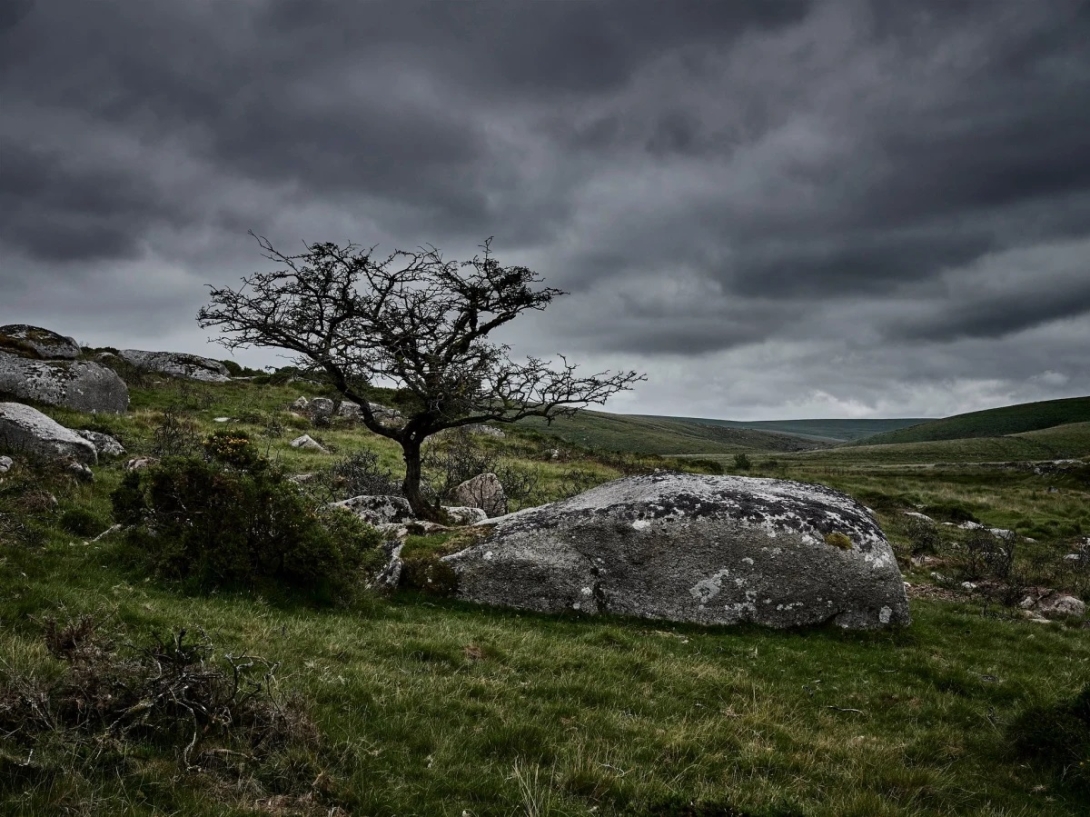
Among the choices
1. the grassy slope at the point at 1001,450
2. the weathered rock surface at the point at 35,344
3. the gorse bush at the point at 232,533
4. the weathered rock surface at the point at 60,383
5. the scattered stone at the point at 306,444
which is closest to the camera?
the gorse bush at the point at 232,533

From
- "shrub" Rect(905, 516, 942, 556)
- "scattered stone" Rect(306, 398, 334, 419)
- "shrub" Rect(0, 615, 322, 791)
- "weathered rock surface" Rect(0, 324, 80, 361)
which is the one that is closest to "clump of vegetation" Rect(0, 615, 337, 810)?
"shrub" Rect(0, 615, 322, 791)

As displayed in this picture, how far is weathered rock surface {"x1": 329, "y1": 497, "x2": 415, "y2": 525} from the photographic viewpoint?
61.2 feet

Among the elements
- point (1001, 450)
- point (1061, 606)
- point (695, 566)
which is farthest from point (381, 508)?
point (1001, 450)

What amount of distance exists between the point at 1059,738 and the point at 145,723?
9.36 meters

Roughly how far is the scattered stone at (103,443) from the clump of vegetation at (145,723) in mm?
19433

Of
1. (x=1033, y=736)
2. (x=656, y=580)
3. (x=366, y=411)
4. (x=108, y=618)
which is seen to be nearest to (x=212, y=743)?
(x=108, y=618)

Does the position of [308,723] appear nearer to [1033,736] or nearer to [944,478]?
[1033,736]

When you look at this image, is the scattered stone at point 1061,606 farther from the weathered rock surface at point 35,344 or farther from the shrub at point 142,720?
the weathered rock surface at point 35,344

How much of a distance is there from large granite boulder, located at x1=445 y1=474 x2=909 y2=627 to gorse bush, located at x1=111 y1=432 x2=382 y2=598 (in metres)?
3.00

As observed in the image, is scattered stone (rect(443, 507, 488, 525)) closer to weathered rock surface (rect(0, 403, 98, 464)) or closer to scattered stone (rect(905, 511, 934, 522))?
weathered rock surface (rect(0, 403, 98, 464))

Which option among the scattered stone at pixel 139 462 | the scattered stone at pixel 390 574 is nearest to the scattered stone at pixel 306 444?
the scattered stone at pixel 139 462

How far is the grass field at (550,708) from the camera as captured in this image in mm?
4957

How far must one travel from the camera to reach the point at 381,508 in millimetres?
19203

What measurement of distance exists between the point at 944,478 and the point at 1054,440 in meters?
130
